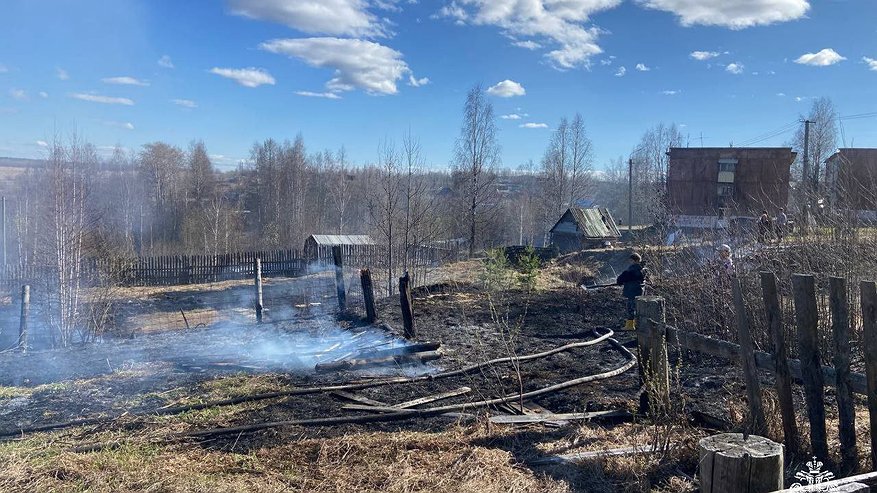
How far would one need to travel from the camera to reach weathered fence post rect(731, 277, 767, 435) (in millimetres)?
4285

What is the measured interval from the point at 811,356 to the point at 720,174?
123 feet

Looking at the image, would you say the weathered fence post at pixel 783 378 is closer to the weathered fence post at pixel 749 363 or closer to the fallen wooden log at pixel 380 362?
the weathered fence post at pixel 749 363

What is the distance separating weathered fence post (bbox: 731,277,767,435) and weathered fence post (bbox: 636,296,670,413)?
2.14ft

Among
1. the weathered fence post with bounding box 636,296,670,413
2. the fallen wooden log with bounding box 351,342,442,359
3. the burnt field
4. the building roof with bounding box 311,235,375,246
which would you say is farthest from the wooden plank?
the building roof with bounding box 311,235,375,246

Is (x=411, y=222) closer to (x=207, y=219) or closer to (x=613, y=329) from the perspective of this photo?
(x=613, y=329)

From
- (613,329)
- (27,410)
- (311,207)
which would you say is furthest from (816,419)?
(311,207)

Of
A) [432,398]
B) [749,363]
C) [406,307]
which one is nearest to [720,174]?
[406,307]

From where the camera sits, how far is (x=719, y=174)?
1479 inches

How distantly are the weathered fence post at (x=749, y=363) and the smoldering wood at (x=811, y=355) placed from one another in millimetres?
338

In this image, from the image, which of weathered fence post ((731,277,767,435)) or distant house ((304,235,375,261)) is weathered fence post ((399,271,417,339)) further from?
distant house ((304,235,375,261))

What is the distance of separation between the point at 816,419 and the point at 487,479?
7.83 feet

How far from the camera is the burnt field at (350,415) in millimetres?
4332

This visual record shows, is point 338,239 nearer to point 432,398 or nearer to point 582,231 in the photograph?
point 582,231

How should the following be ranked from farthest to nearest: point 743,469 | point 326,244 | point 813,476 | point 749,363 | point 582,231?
point 582,231 → point 326,244 → point 749,363 → point 813,476 → point 743,469
